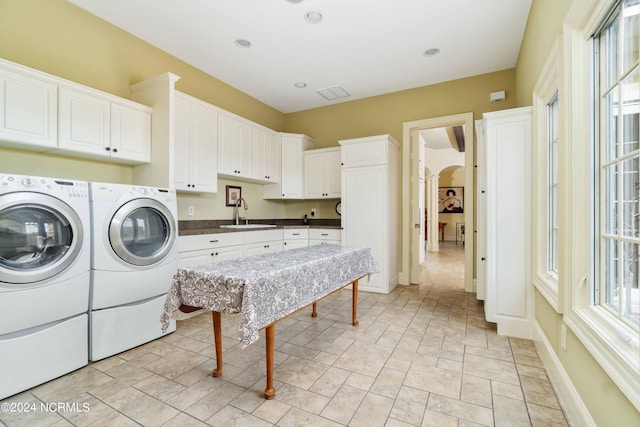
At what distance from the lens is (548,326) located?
213cm

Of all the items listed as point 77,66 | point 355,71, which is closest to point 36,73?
point 77,66

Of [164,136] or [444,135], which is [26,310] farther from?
[444,135]

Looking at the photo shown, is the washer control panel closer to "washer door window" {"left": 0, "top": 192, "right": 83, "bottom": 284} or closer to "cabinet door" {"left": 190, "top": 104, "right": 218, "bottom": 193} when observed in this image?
"washer door window" {"left": 0, "top": 192, "right": 83, "bottom": 284}

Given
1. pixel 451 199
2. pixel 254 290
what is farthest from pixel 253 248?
pixel 451 199

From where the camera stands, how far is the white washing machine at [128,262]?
221 cm

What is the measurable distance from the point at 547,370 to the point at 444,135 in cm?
674

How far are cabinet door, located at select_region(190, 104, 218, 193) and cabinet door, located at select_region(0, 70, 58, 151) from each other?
49.3 inches

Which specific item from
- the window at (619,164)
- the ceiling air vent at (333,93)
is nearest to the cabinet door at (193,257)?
the ceiling air vent at (333,93)

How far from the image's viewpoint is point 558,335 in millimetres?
1891

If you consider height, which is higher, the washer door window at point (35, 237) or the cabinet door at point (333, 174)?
the cabinet door at point (333, 174)

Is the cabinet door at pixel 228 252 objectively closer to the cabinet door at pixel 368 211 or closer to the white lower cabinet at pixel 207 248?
the white lower cabinet at pixel 207 248

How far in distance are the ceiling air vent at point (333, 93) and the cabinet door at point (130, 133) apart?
2.57m

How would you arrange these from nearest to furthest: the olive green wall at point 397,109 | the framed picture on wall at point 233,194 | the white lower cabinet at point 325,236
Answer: the olive green wall at point 397,109 < the framed picture on wall at point 233,194 < the white lower cabinet at point 325,236

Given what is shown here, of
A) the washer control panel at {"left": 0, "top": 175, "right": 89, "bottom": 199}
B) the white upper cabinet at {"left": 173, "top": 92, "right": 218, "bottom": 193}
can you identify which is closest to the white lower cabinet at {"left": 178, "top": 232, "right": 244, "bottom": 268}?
the white upper cabinet at {"left": 173, "top": 92, "right": 218, "bottom": 193}
